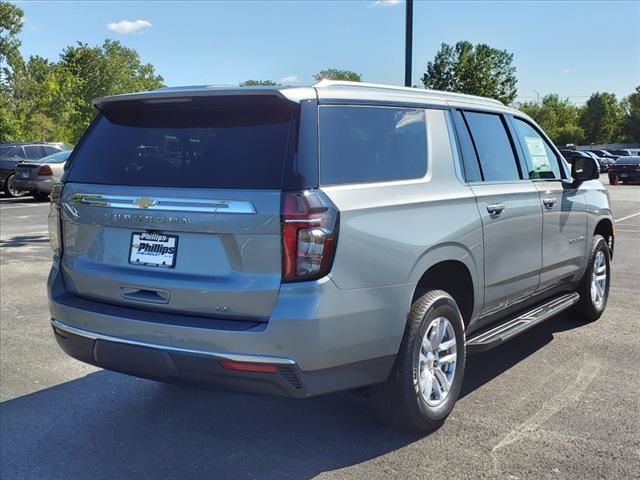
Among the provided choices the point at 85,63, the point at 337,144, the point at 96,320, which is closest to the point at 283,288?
the point at 337,144

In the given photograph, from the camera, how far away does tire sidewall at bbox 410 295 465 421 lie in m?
3.39

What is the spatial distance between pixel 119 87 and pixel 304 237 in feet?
250

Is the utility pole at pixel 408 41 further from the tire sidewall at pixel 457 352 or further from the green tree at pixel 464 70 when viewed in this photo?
the green tree at pixel 464 70

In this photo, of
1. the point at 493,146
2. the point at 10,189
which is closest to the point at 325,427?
the point at 493,146

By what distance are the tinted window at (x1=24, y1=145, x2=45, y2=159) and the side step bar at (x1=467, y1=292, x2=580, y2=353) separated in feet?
62.8

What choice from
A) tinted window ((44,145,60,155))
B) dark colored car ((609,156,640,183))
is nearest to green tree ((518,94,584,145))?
dark colored car ((609,156,640,183))

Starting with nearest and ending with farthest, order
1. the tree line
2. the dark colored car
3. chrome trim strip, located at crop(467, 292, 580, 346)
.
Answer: chrome trim strip, located at crop(467, 292, 580, 346) → the dark colored car → the tree line

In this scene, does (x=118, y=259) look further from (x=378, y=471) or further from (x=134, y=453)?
(x=378, y=471)

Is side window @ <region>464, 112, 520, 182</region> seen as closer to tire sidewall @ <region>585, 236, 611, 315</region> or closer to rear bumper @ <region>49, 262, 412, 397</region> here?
rear bumper @ <region>49, 262, 412, 397</region>

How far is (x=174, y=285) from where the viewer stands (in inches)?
121

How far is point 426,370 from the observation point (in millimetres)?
3584

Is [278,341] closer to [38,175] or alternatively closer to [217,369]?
[217,369]

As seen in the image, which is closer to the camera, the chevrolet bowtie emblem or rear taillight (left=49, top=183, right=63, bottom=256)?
the chevrolet bowtie emblem

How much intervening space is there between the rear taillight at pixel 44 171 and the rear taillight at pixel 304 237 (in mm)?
17536
